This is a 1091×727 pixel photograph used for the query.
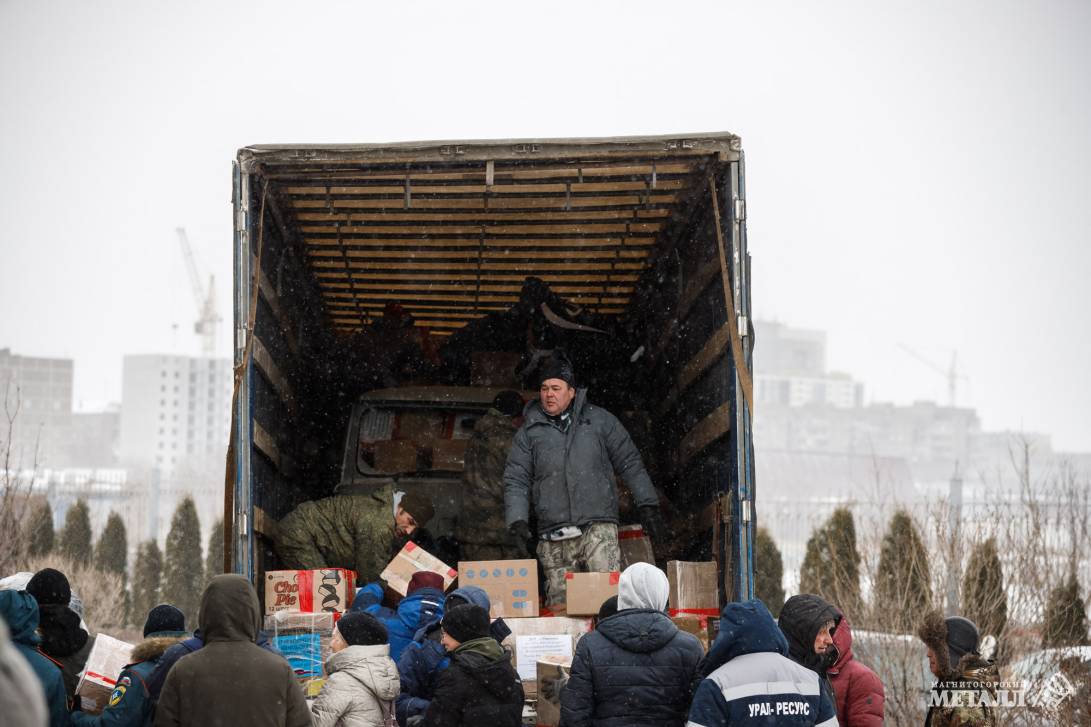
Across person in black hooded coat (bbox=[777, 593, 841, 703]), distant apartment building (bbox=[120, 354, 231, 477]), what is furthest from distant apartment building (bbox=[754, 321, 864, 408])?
person in black hooded coat (bbox=[777, 593, 841, 703])

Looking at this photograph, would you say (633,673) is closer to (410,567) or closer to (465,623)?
(465,623)

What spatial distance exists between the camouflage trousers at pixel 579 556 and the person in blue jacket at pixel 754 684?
8.14 ft

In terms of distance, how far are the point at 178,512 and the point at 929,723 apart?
671 inches

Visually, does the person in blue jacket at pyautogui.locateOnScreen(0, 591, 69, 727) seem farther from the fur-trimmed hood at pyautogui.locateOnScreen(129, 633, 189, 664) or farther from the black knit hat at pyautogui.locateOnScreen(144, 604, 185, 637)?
the black knit hat at pyautogui.locateOnScreen(144, 604, 185, 637)

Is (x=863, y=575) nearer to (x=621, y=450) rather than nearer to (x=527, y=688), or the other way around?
(x=621, y=450)

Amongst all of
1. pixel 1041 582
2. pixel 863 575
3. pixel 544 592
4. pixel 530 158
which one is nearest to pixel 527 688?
pixel 544 592

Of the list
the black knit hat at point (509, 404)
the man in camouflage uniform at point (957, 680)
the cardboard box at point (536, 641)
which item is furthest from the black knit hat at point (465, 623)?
the black knit hat at point (509, 404)

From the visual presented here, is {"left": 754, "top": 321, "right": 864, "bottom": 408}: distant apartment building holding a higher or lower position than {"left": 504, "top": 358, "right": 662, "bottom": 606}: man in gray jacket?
higher

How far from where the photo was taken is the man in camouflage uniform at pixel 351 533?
22.9 feet

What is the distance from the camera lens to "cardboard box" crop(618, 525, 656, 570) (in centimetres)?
711

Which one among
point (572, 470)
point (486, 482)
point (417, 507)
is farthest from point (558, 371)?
point (417, 507)

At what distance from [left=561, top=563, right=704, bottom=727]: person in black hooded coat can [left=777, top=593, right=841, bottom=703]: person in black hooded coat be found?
447mm

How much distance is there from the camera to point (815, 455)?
59938mm

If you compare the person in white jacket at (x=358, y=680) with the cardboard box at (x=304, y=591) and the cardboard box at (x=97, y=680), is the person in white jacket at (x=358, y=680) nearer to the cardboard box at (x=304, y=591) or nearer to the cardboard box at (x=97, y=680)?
the cardboard box at (x=97, y=680)
